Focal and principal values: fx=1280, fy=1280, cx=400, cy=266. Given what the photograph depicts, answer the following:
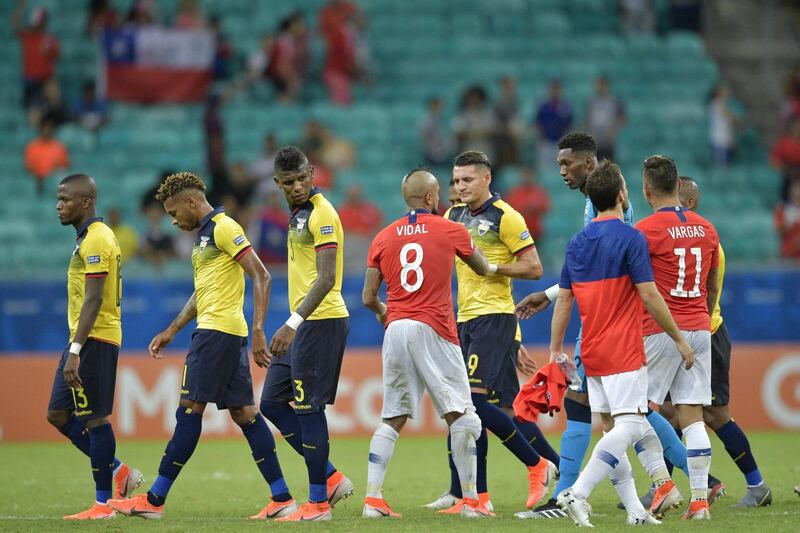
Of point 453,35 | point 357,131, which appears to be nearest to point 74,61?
point 357,131

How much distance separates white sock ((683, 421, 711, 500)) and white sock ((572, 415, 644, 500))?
805 millimetres

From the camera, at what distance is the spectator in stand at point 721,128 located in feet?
72.4

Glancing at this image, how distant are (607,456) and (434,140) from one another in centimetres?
1338

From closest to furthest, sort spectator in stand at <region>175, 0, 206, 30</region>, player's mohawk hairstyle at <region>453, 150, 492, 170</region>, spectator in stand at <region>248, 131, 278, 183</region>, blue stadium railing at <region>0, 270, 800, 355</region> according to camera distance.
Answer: player's mohawk hairstyle at <region>453, 150, 492, 170</region> → blue stadium railing at <region>0, 270, 800, 355</region> → spectator in stand at <region>248, 131, 278, 183</region> → spectator in stand at <region>175, 0, 206, 30</region>

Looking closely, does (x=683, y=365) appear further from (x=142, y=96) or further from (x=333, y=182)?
(x=142, y=96)

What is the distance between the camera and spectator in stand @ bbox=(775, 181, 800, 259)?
62.5ft

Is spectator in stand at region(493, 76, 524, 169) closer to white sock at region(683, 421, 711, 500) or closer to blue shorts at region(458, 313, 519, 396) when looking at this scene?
blue shorts at region(458, 313, 519, 396)

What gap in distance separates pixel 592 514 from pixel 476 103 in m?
12.9

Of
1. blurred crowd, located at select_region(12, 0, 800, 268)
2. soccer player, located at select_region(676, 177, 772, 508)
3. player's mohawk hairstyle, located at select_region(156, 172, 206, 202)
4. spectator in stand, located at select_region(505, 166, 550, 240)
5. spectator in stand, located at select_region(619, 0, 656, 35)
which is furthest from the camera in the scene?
spectator in stand, located at select_region(619, 0, 656, 35)

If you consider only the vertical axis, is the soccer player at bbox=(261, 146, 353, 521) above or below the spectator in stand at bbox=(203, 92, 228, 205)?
below

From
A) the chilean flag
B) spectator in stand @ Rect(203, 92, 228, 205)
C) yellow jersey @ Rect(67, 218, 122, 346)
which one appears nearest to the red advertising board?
spectator in stand @ Rect(203, 92, 228, 205)

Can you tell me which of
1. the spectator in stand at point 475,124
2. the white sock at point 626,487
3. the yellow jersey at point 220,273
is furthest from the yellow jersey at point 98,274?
the spectator in stand at point 475,124

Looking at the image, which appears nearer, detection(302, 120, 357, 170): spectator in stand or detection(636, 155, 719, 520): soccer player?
detection(636, 155, 719, 520): soccer player

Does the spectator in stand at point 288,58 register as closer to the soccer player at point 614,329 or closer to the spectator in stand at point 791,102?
the spectator in stand at point 791,102
